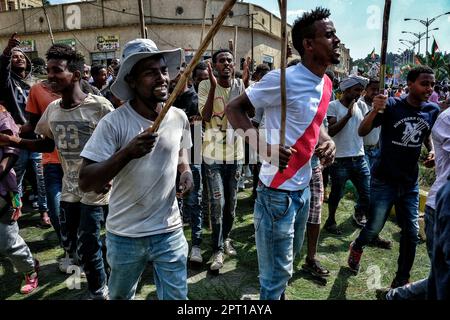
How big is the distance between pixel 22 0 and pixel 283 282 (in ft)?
186

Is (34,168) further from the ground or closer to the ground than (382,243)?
further from the ground

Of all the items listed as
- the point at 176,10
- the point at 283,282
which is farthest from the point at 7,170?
the point at 176,10

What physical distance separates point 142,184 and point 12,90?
3.63 metres

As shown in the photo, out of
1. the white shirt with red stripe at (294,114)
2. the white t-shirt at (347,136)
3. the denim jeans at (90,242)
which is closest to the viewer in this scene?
the white shirt with red stripe at (294,114)

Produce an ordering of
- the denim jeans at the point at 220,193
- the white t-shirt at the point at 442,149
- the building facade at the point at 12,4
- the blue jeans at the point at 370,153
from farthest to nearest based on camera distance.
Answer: the building facade at the point at 12,4
the blue jeans at the point at 370,153
the denim jeans at the point at 220,193
the white t-shirt at the point at 442,149

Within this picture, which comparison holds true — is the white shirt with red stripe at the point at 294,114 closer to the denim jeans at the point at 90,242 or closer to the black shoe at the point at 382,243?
the denim jeans at the point at 90,242

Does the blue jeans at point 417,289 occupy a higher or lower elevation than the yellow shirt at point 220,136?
lower

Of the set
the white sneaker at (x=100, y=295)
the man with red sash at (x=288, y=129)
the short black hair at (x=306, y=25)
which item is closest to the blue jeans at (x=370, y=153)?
the man with red sash at (x=288, y=129)

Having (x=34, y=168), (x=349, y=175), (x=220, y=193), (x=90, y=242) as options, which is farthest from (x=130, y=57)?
(x=34, y=168)

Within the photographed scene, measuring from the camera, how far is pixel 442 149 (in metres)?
2.81

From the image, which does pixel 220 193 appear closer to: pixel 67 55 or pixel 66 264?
pixel 66 264

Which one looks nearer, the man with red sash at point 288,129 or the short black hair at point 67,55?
the man with red sash at point 288,129

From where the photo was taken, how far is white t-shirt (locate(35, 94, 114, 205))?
3.03 metres

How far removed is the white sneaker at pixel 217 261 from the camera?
3845 mm
